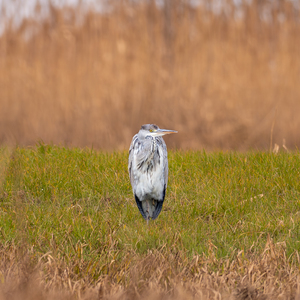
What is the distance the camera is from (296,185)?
4453mm

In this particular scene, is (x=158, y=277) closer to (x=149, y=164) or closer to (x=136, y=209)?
(x=149, y=164)

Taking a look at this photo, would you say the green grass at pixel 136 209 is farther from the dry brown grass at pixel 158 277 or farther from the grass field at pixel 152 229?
the dry brown grass at pixel 158 277

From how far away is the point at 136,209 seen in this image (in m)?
4.12

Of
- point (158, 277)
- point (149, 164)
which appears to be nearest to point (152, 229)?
point (149, 164)

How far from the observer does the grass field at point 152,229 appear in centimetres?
253

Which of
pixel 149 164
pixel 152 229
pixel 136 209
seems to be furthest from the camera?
pixel 136 209

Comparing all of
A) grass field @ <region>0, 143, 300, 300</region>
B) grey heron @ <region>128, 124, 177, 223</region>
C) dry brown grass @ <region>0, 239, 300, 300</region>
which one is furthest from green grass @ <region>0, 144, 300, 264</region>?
grey heron @ <region>128, 124, 177, 223</region>

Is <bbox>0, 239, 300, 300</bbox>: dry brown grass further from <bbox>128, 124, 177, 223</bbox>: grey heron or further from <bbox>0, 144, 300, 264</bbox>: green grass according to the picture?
<bbox>128, 124, 177, 223</bbox>: grey heron

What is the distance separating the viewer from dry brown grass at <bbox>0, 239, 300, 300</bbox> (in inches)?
94.1

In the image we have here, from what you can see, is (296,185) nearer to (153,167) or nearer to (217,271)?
(153,167)

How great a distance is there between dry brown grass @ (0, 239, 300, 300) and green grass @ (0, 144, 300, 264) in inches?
5.4

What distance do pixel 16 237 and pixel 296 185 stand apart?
9.13 ft

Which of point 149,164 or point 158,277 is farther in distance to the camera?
point 149,164

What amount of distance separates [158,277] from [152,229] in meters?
0.88
